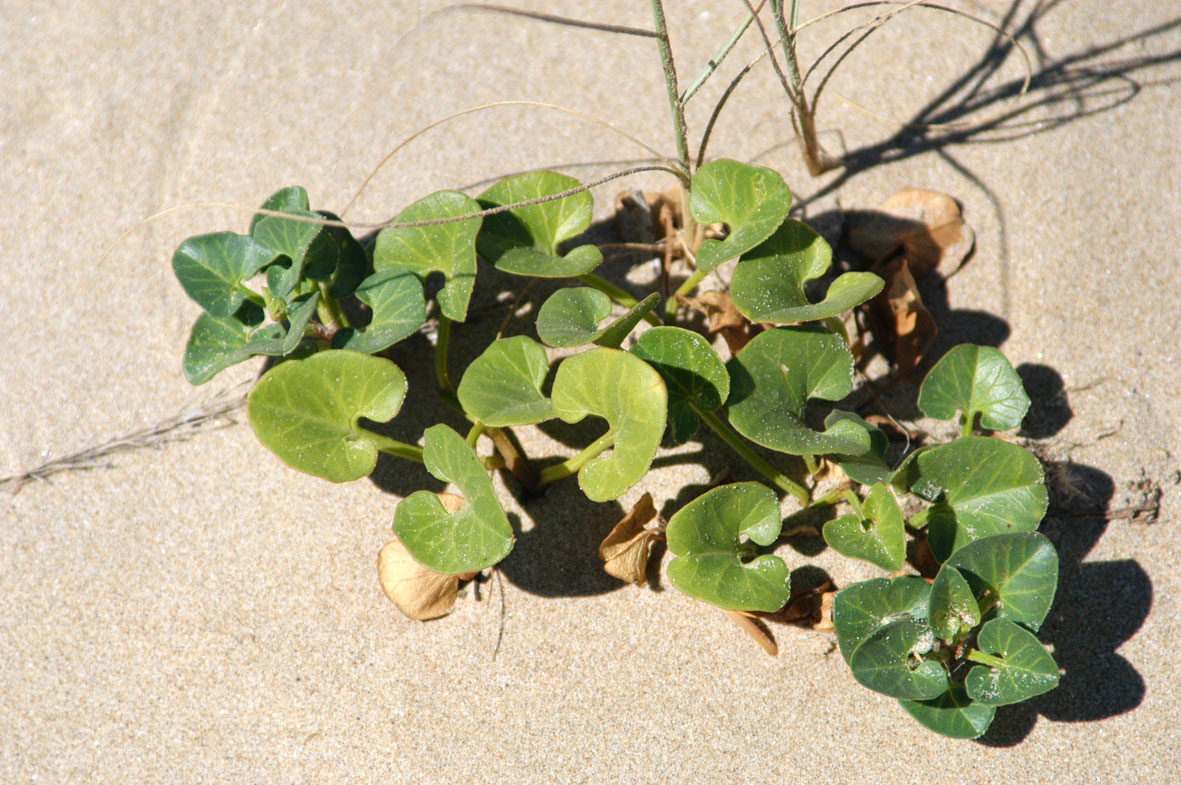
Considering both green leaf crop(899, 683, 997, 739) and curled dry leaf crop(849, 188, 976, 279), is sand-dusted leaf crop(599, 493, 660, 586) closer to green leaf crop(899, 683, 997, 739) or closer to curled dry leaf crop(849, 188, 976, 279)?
green leaf crop(899, 683, 997, 739)

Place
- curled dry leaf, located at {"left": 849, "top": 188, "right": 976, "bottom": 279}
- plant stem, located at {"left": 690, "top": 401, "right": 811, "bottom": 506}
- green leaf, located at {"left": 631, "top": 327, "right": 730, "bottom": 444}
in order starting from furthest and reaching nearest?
curled dry leaf, located at {"left": 849, "top": 188, "right": 976, "bottom": 279}, plant stem, located at {"left": 690, "top": 401, "right": 811, "bottom": 506}, green leaf, located at {"left": 631, "top": 327, "right": 730, "bottom": 444}

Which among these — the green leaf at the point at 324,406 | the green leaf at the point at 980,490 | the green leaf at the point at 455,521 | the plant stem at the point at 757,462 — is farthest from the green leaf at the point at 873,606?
the green leaf at the point at 324,406

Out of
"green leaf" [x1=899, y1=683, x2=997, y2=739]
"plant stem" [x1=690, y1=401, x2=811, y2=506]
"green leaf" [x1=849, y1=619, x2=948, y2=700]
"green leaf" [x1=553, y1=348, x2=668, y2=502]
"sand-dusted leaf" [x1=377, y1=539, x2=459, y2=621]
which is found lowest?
"sand-dusted leaf" [x1=377, y1=539, x2=459, y2=621]

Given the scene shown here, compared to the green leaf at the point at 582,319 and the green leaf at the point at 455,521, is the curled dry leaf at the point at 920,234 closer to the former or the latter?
the green leaf at the point at 582,319

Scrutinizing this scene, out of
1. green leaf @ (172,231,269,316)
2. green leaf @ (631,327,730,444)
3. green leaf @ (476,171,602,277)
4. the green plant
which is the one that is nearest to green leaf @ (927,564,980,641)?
the green plant

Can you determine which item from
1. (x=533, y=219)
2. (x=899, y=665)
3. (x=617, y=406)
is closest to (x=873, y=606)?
(x=899, y=665)

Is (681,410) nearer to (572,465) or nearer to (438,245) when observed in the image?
(572,465)
